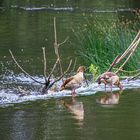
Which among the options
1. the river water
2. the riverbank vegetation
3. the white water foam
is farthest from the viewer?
the riverbank vegetation

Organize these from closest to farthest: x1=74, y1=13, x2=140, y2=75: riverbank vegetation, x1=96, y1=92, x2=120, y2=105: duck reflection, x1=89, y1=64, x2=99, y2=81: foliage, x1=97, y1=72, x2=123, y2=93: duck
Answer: x1=96, y1=92, x2=120, y2=105: duck reflection → x1=97, y1=72, x2=123, y2=93: duck → x1=89, y1=64, x2=99, y2=81: foliage → x1=74, y1=13, x2=140, y2=75: riverbank vegetation

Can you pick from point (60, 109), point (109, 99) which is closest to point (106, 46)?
point (109, 99)

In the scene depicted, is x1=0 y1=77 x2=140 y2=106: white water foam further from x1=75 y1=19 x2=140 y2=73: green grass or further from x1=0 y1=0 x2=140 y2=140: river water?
x1=75 y1=19 x2=140 y2=73: green grass

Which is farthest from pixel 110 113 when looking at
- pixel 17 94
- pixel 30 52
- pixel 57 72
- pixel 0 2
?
pixel 0 2

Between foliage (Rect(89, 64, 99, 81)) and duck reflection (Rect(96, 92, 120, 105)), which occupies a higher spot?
duck reflection (Rect(96, 92, 120, 105))

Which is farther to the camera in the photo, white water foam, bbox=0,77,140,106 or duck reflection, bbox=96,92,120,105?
white water foam, bbox=0,77,140,106

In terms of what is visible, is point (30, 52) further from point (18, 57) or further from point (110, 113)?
point (110, 113)

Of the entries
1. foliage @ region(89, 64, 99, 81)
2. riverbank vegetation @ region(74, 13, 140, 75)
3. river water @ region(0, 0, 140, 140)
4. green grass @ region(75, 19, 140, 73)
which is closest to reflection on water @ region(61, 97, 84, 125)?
river water @ region(0, 0, 140, 140)

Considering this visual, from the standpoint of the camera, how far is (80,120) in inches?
495

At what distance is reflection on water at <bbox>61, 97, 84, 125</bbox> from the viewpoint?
12.9 meters

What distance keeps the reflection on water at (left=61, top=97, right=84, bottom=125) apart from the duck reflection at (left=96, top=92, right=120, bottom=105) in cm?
47

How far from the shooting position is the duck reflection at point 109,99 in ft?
47.6

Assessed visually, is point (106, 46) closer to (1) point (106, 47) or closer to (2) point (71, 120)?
(1) point (106, 47)

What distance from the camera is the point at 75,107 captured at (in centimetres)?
1395
